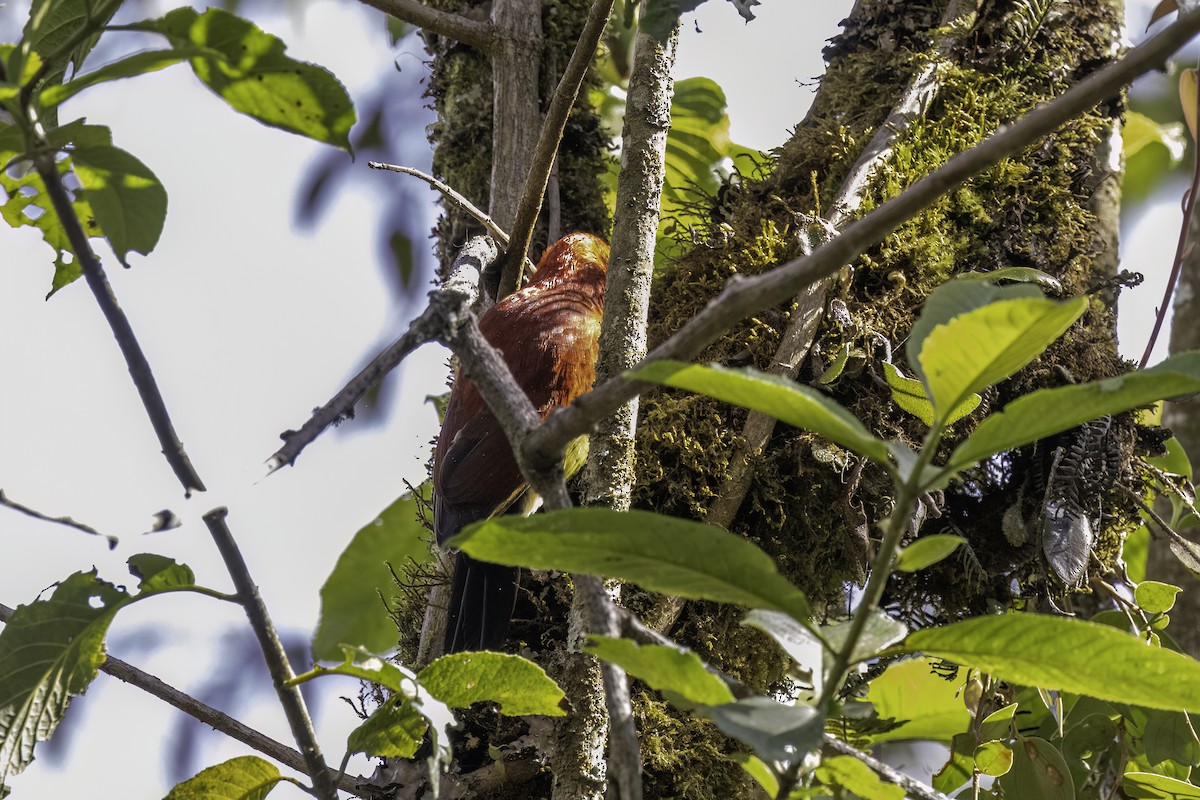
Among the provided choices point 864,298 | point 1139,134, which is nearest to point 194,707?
point 864,298

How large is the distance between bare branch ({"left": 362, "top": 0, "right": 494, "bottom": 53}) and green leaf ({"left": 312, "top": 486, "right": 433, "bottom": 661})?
1076 millimetres

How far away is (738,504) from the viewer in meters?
1.81

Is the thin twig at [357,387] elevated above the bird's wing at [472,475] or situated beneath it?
situated beneath

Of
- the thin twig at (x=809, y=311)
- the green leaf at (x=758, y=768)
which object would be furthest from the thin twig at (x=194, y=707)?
the green leaf at (x=758, y=768)

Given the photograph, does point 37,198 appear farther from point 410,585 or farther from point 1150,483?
point 1150,483

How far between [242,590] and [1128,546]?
242 cm

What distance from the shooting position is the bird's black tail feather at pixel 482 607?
1872mm

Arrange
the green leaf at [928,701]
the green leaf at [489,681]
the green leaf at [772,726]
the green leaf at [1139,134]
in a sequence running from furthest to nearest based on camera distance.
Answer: the green leaf at [1139,134] → the green leaf at [928,701] → the green leaf at [489,681] → the green leaf at [772,726]

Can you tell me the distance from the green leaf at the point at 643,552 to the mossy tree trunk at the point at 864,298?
0.91 meters

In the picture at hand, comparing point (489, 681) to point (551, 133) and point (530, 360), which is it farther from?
point (530, 360)

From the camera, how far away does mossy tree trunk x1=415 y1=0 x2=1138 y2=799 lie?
5.85ft

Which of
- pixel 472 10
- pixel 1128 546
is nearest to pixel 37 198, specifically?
pixel 472 10

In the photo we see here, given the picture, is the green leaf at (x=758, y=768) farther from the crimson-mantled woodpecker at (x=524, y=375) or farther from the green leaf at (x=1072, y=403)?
the crimson-mantled woodpecker at (x=524, y=375)

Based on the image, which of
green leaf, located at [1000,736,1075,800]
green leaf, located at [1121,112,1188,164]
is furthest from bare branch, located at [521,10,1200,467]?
green leaf, located at [1121,112,1188,164]
